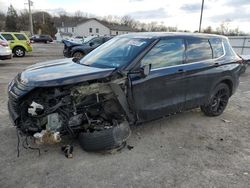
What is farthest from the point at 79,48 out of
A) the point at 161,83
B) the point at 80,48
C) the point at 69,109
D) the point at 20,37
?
the point at 69,109

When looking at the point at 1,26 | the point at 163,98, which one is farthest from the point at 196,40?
the point at 1,26

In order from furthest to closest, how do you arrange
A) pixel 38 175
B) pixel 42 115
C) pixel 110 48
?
pixel 110 48, pixel 42 115, pixel 38 175

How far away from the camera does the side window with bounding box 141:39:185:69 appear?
14.8 ft

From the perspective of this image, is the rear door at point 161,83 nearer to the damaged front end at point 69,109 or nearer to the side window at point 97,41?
the damaged front end at point 69,109

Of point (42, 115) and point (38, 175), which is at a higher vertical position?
point (42, 115)

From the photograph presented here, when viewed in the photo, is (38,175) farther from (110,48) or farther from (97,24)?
(97,24)

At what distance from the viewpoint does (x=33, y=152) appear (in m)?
4.12

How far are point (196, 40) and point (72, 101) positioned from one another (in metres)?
2.73

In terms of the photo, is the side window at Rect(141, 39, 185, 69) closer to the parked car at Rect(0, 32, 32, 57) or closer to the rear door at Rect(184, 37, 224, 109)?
the rear door at Rect(184, 37, 224, 109)

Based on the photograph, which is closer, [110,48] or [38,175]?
[38,175]

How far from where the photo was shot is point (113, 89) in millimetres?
4086

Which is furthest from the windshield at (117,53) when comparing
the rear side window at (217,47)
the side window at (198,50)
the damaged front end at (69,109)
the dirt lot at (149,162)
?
the rear side window at (217,47)

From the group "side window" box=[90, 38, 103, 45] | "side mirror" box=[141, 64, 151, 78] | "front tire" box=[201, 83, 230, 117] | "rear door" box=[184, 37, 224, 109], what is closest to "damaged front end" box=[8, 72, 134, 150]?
"side mirror" box=[141, 64, 151, 78]

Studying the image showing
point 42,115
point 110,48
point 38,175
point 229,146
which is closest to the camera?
point 38,175
